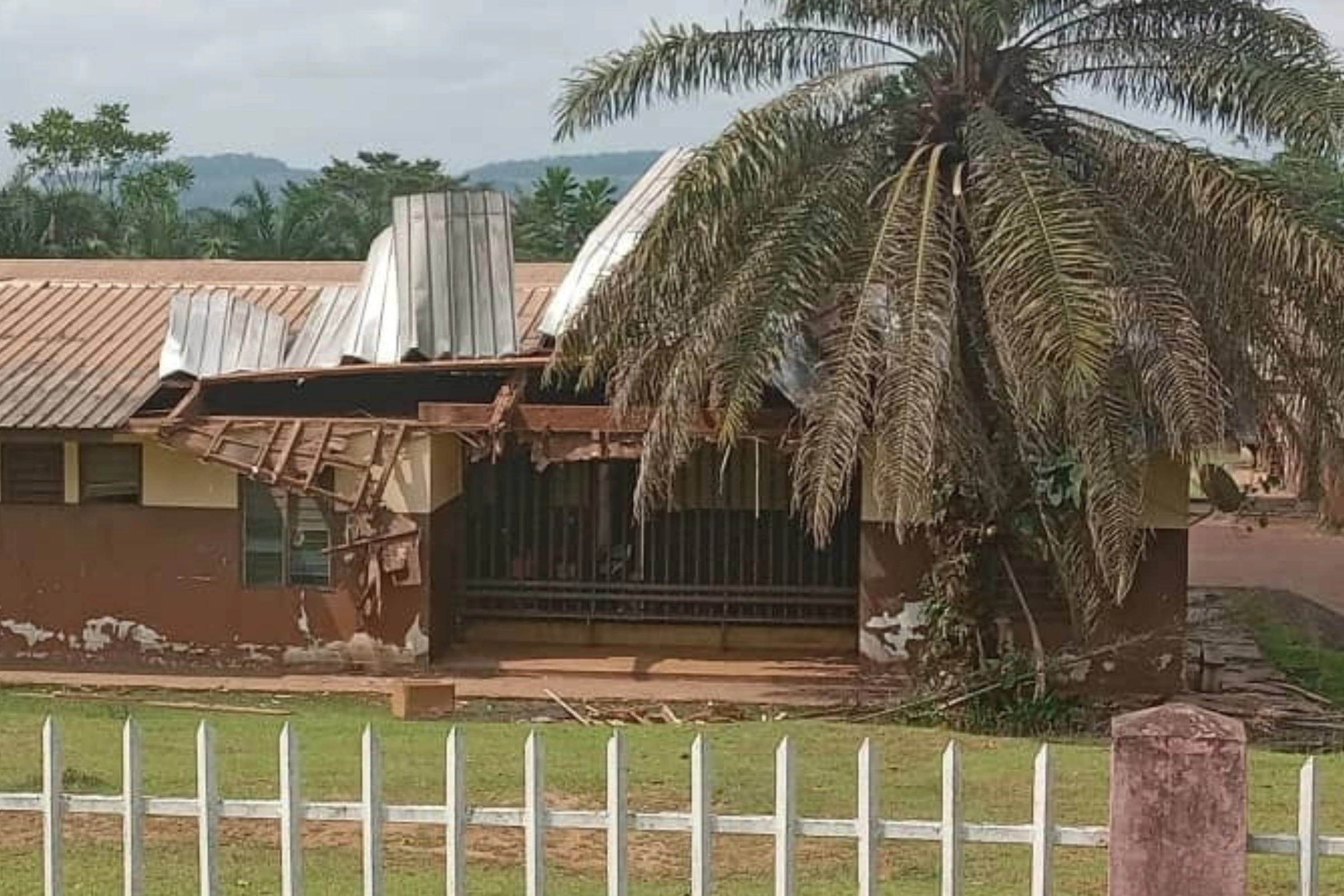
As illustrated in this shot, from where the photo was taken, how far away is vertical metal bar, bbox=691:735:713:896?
5875 millimetres

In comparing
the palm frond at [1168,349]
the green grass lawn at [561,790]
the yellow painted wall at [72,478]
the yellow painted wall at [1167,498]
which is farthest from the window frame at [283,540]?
the palm frond at [1168,349]

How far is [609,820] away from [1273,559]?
2598cm

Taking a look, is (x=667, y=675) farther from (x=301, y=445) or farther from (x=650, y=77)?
(x=650, y=77)

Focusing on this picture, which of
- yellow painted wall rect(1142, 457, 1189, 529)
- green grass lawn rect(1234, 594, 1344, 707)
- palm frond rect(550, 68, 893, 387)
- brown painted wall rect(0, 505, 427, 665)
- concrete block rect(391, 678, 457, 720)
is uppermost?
palm frond rect(550, 68, 893, 387)

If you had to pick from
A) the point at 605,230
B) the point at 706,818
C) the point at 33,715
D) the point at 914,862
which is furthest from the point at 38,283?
the point at 706,818

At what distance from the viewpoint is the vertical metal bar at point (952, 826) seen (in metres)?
5.80

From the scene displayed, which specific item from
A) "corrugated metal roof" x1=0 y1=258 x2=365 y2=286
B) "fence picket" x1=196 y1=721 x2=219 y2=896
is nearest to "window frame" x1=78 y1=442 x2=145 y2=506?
"corrugated metal roof" x1=0 y1=258 x2=365 y2=286

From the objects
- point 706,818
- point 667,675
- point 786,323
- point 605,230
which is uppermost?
point 605,230

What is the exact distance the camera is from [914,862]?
28.0 ft

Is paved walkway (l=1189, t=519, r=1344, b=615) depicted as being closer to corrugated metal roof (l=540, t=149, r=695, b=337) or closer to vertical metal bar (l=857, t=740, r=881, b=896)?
corrugated metal roof (l=540, t=149, r=695, b=337)

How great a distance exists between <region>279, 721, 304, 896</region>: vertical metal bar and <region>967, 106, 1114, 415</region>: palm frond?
751 centimetres

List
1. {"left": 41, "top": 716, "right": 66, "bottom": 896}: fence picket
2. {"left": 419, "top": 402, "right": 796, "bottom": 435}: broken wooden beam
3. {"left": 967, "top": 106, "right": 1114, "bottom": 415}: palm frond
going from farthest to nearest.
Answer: {"left": 419, "top": 402, "right": 796, "bottom": 435}: broken wooden beam
{"left": 967, "top": 106, "right": 1114, "bottom": 415}: palm frond
{"left": 41, "top": 716, "right": 66, "bottom": 896}: fence picket

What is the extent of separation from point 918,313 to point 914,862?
5.36 meters

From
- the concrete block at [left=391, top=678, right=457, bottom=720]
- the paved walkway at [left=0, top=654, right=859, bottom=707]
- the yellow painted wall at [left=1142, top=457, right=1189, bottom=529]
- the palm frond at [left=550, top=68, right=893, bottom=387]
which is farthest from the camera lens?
the yellow painted wall at [left=1142, top=457, right=1189, bottom=529]
